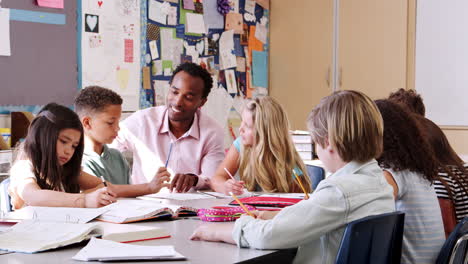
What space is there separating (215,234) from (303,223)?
8.8 inches

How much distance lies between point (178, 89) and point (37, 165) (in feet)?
3.85

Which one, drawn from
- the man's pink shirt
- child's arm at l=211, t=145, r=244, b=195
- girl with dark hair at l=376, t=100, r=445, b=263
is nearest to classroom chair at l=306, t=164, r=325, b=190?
child's arm at l=211, t=145, r=244, b=195

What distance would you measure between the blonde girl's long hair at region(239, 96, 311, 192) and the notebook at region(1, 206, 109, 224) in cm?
98

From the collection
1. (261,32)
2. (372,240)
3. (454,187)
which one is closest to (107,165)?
(454,187)

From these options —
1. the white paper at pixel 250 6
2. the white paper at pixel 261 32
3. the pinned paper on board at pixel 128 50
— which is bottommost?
the pinned paper on board at pixel 128 50

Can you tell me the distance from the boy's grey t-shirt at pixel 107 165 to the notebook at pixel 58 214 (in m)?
0.79

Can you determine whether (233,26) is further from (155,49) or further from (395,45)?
(395,45)

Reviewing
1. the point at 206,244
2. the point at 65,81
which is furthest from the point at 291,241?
the point at 65,81

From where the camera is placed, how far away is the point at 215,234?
4.59 feet

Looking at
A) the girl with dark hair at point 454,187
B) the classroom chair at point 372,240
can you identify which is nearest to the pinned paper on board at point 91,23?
the girl with dark hair at point 454,187

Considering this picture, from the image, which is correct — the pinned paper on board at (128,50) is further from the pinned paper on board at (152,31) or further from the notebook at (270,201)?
the notebook at (270,201)

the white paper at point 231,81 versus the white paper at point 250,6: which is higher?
the white paper at point 250,6

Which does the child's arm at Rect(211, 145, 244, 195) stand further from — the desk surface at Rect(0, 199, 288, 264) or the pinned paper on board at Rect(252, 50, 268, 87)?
the pinned paper on board at Rect(252, 50, 268, 87)

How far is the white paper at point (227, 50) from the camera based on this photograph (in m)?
4.07
